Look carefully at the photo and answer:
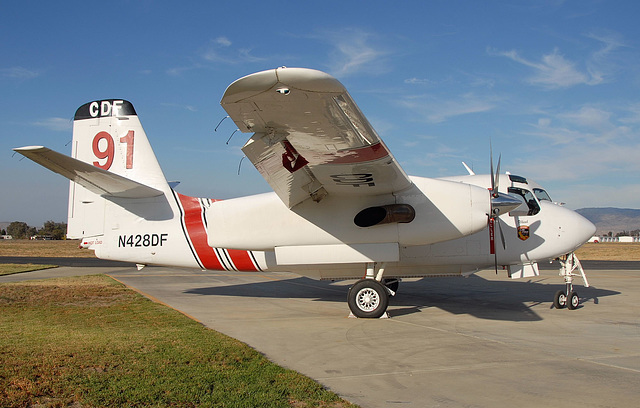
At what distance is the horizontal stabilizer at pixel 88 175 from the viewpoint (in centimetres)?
929

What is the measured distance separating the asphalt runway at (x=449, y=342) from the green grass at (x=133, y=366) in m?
0.52

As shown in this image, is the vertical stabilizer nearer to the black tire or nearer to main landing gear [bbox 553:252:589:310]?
main landing gear [bbox 553:252:589:310]

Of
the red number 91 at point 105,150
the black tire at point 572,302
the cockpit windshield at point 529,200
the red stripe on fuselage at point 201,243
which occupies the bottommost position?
the black tire at point 572,302

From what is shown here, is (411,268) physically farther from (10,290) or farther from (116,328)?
(10,290)

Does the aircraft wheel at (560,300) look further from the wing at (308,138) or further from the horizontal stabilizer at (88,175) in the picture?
the horizontal stabilizer at (88,175)

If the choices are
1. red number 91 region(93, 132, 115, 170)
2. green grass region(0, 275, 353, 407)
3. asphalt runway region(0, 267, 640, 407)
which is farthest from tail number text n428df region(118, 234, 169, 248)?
green grass region(0, 275, 353, 407)

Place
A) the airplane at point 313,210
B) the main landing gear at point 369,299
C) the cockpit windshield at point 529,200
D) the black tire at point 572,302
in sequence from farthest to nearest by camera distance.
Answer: the cockpit windshield at point 529,200
the black tire at point 572,302
the main landing gear at point 369,299
the airplane at point 313,210

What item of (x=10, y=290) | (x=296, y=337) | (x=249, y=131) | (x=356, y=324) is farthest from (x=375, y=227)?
(x=10, y=290)

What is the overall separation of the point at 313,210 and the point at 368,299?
226cm

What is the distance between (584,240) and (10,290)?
52.0 ft

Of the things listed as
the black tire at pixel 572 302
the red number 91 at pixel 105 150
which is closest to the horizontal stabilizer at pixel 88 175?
the red number 91 at pixel 105 150

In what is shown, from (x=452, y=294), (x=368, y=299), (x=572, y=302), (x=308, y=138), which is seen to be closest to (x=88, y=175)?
(x=308, y=138)

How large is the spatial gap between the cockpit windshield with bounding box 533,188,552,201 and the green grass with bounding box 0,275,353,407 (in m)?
8.72

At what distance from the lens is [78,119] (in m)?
13.5
